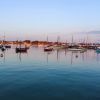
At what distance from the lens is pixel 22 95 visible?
2173 centimetres

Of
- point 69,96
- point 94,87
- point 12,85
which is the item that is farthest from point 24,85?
point 94,87

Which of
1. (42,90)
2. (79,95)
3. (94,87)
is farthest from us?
(94,87)

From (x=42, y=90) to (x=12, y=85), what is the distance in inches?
166

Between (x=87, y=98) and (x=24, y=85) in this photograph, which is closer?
(x=87, y=98)

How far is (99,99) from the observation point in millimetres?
20688

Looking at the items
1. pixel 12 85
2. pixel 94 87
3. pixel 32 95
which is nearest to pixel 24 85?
pixel 12 85

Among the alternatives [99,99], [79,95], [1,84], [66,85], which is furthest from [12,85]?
[99,99]

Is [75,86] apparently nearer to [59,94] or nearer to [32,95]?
[59,94]

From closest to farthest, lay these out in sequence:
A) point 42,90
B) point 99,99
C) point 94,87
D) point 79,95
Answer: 1. point 99,99
2. point 79,95
3. point 42,90
4. point 94,87

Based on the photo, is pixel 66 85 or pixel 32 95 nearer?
pixel 32 95

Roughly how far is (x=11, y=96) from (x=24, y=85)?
17.0 ft

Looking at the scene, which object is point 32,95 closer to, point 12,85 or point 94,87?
point 12,85

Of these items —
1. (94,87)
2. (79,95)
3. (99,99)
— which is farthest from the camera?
(94,87)

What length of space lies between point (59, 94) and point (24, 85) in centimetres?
569
